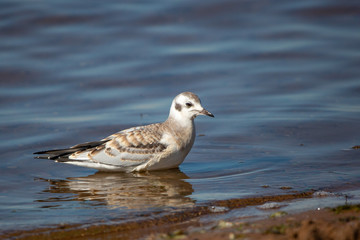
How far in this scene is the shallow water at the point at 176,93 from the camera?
6742mm

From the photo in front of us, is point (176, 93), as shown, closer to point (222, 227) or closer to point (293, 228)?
point (222, 227)

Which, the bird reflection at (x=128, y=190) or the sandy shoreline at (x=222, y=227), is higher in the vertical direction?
the bird reflection at (x=128, y=190)

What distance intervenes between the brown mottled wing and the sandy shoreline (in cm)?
192

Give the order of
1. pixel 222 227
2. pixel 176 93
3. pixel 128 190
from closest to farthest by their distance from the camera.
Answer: pixel 222 227 → pixel 128 190 → pixel 176 93

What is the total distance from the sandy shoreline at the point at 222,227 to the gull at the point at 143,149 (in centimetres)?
183

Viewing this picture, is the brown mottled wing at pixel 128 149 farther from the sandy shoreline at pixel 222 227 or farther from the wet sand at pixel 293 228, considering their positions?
the wet sand at pixel 293 228

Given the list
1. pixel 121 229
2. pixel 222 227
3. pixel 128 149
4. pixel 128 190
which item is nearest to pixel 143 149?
pixel 128 149

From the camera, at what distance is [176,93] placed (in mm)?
11375

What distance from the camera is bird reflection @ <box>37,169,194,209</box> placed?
6230 mm

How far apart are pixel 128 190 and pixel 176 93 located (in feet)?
15.7

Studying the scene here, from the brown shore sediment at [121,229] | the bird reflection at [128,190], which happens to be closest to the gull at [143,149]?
the bird reflection at [128,190]

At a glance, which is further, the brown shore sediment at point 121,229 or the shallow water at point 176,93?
the shallow water at point 176,93

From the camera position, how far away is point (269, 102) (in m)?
10.8

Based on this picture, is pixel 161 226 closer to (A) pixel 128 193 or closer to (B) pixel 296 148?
(A) pixel 128 193
